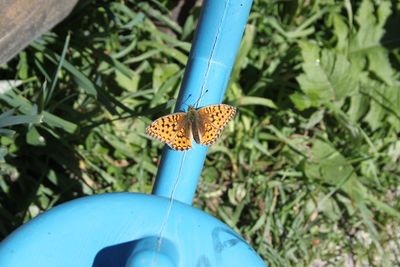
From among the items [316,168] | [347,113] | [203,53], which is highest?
[203,53]

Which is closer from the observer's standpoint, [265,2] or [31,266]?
[31,266]

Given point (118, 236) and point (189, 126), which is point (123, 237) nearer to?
point (118, 236)

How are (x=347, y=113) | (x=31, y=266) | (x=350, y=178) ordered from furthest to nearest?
(x=347, y=113), (x=350, y=178), (x=31, y=266)

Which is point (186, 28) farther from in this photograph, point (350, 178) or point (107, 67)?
point (350, 178)

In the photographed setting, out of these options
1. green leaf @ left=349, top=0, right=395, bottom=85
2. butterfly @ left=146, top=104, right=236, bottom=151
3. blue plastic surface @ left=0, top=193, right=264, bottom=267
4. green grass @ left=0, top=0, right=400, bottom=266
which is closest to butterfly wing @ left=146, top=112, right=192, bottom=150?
butterfly @ left=146, top=104, right=236, bottom=151

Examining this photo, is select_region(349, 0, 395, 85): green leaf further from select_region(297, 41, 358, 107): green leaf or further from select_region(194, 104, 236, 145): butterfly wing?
select_region(194, 104, 236, 145): butterfly wing

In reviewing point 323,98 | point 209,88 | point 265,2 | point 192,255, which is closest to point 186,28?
point 265,2
